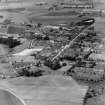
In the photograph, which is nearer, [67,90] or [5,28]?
[67,90]

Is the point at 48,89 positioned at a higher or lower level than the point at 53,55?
lower

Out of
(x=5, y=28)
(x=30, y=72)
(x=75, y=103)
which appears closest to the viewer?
(x=75, y=103)

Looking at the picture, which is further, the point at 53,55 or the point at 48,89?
the point at 53,55

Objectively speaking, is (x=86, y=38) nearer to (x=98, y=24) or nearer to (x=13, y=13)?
(x=98, y=24)

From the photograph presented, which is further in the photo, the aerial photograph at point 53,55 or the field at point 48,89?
the aerial photograph at point 53,55

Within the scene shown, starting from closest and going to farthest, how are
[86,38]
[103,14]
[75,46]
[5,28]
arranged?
1. [75,46]
2. [86,38]
3. [5,28]
4. [103,14]

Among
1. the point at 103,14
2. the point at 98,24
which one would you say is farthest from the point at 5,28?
the point at 103,14

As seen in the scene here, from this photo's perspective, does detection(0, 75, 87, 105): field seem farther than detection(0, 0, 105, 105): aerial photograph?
No
